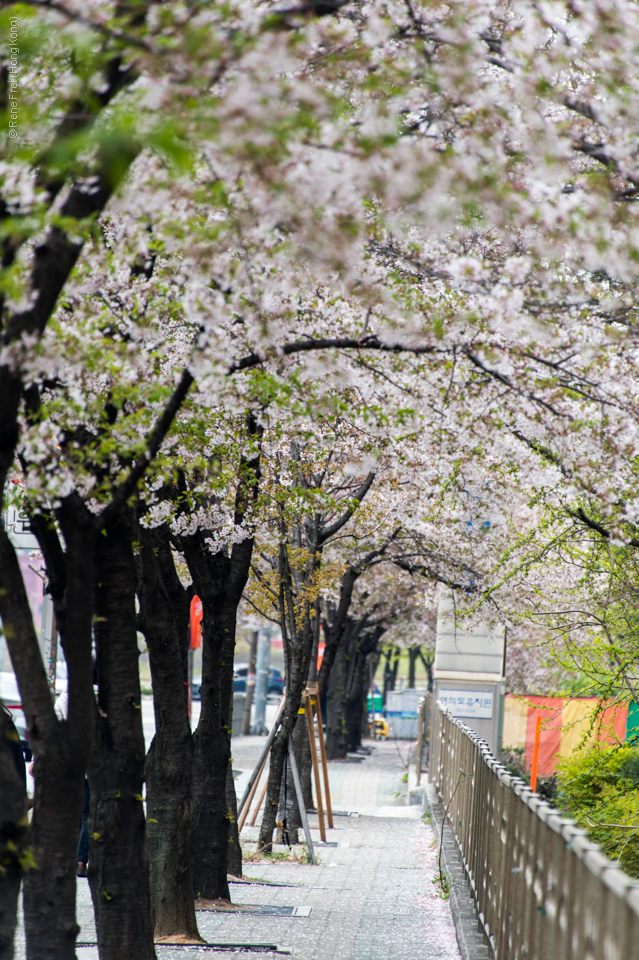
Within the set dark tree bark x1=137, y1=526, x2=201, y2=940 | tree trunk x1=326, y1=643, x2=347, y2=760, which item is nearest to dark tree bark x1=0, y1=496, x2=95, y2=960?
dark tree bark x1=137, y1=526, x2=201, y2=940

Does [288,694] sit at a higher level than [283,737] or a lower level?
higher

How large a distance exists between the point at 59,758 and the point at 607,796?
8502 millimetres

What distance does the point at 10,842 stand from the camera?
4801mm

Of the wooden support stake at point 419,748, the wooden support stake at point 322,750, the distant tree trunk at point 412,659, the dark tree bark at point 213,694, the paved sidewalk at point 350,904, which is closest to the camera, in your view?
the paved sidewalk at point 350,904

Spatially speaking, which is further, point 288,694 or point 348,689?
point 348,689

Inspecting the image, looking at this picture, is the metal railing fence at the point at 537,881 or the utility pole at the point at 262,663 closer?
the metal railing fence at the point at 537,881

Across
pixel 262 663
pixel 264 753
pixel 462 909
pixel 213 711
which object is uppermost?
pixel 213 711

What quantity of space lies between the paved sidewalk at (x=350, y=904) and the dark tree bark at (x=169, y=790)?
40 cm

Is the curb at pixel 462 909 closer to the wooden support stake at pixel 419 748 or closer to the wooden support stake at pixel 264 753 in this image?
the wooden support stake at pixel 264 753

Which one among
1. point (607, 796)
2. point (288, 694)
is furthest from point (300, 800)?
point (607, 796)

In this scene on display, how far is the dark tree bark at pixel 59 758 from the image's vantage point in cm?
514

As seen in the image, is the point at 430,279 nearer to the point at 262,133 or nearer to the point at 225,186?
A: the point at 225,186

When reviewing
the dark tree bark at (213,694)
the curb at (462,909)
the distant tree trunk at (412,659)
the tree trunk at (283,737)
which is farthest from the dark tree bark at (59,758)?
the distant tree trunk at (412,659)

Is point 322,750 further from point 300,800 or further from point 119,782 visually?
point 119,782
